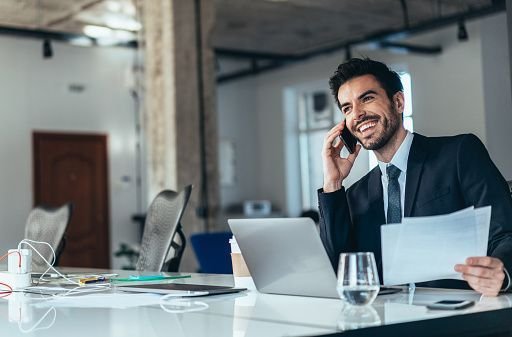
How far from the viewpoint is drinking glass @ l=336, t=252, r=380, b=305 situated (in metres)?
1.65

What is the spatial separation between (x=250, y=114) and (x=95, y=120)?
315 centimetres

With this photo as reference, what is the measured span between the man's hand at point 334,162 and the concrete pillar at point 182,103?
4.46 meters

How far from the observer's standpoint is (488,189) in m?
2.32

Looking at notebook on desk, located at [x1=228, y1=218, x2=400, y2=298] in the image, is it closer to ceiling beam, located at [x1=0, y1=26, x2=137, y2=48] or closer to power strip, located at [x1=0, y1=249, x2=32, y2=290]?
power strip, located at [x1=0, y1=249, x2=32, y2=290]

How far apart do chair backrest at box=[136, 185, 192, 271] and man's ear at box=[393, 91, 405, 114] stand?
1.43 metres

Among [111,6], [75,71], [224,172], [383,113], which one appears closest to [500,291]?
[383,113]

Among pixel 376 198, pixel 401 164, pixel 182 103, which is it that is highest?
pixel 182 103

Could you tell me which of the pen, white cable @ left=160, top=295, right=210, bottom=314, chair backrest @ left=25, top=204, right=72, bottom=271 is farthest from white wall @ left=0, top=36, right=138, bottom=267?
white cable @ left=160, top=295, right=210, bottom=314

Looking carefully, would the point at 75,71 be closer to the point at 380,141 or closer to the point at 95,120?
the point at 95,120

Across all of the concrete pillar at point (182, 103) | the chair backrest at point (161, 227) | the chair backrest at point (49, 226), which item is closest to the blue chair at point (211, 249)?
the concrete pillar at point (182, 103)

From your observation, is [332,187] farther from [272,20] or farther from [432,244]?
[272,20]

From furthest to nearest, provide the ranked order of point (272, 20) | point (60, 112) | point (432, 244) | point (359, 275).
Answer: point (60, 112)
point (272, 20)
point (432, 244)
point (359, 275)

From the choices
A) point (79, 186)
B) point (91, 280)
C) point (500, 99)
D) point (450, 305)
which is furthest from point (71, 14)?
point (450, 305)

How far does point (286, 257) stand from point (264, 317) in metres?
0.30
